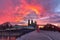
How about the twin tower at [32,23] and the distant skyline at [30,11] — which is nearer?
the twin tower at [32,23]

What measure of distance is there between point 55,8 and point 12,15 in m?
1.00

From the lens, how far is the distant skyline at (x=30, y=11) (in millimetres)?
4070

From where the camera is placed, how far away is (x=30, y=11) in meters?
4.16

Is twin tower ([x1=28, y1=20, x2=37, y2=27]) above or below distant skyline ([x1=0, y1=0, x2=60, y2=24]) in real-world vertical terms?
below

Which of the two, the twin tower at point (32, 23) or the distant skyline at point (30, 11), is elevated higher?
the distant skyline at point (30, 11)

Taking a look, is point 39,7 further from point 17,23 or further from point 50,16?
point 17,23

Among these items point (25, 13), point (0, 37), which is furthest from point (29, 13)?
point (0, 37)

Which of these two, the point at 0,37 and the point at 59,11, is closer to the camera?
the point at 59,11

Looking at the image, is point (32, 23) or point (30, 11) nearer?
point (32, 23)

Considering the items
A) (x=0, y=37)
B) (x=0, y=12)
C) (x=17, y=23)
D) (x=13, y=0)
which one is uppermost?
(x=13, y=0)

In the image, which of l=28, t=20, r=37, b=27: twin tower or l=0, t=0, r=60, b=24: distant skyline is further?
l=0, t=0, r=60, b=24: distant skyline

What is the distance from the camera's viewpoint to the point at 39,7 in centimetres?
421

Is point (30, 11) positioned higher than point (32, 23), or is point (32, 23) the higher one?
point (30, 11)

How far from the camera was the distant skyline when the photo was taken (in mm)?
4070
